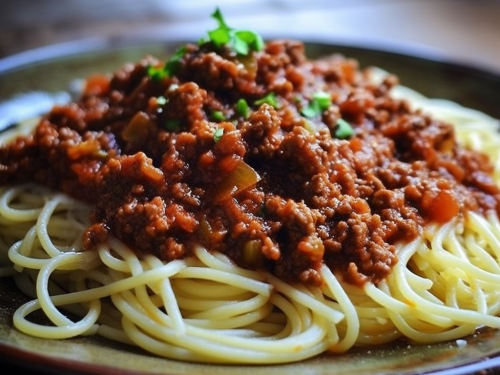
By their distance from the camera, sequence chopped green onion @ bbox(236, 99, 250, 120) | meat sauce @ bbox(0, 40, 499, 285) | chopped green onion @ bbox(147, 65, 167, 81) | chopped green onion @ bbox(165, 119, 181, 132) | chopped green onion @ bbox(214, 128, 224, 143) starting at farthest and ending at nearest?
chopped green onion @ bbox(147, 65, 167, 81), chopped green onion @ bbox(236, 99, 250, 120), chopped green onion @ bbox(165, 119, 181, 132), chopped green onion @ bbox(214, 128, 224, 143), meat sauce @ bbox(0, 40, 499, 285)

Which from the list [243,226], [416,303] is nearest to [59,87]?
[243,226]

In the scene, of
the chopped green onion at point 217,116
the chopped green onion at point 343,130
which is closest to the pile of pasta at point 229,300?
the chopped green onion at point 343,130

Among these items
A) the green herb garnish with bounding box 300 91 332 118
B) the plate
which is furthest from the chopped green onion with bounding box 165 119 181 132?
→ the plate

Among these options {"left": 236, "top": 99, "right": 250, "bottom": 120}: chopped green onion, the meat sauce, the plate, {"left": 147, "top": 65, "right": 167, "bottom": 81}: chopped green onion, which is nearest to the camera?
the plate

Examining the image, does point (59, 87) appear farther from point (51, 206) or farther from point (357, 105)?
point (357, 105)

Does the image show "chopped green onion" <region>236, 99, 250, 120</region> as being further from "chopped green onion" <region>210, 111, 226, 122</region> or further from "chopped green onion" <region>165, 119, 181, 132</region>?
"chopped green onion" <region>165, 119, 181, 132</region>

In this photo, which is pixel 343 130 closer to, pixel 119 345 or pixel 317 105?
pixel 317 105

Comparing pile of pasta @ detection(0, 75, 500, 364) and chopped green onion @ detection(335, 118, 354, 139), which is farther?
chopped green onion @ detection(335, 118, 354, 139)
